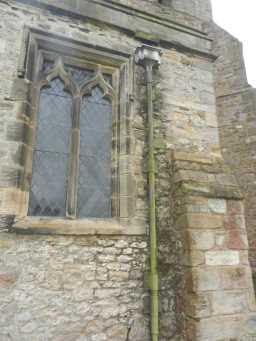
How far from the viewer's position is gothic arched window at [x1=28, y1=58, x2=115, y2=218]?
3557 mm

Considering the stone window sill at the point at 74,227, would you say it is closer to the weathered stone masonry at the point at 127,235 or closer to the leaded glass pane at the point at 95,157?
the weathered stone masonry at the point at 127,235

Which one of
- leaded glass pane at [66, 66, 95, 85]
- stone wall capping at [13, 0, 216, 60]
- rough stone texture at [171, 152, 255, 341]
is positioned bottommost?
rough stone texture at [171, 152, 255, 341]

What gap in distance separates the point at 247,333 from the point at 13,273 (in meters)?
2.86

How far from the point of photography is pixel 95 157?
3930mm

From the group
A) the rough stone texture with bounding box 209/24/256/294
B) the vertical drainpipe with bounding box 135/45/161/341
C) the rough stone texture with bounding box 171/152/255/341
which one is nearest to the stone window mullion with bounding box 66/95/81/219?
the vertical drainpipe with bounding box 135/45/161/341

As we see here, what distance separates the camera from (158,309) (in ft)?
11.3

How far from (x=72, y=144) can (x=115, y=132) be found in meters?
0.69

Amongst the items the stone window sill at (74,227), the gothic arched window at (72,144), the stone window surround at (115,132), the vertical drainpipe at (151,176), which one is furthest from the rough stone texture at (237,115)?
the gothic arched window at (72,144)

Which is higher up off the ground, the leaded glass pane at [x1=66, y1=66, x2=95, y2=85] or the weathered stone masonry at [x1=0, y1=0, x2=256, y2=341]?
the leaded glass pane at [x1=66, y1=66, x2=95, y2=85]

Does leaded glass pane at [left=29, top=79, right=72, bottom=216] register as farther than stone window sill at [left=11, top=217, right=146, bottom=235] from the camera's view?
Yes

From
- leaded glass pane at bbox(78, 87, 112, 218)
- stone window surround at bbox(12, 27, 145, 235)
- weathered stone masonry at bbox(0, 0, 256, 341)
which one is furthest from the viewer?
leaded glass pane at bbox(78, 87, 112, 218)

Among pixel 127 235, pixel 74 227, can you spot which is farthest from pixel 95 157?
pixel 127 235

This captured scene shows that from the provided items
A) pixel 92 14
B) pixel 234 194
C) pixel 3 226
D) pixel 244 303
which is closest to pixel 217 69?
pixel 92 14

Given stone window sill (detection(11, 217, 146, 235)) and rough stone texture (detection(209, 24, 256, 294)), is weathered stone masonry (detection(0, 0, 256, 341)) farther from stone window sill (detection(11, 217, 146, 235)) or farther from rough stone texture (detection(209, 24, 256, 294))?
rough stone texture (detection(209, 24, 256, 294))
